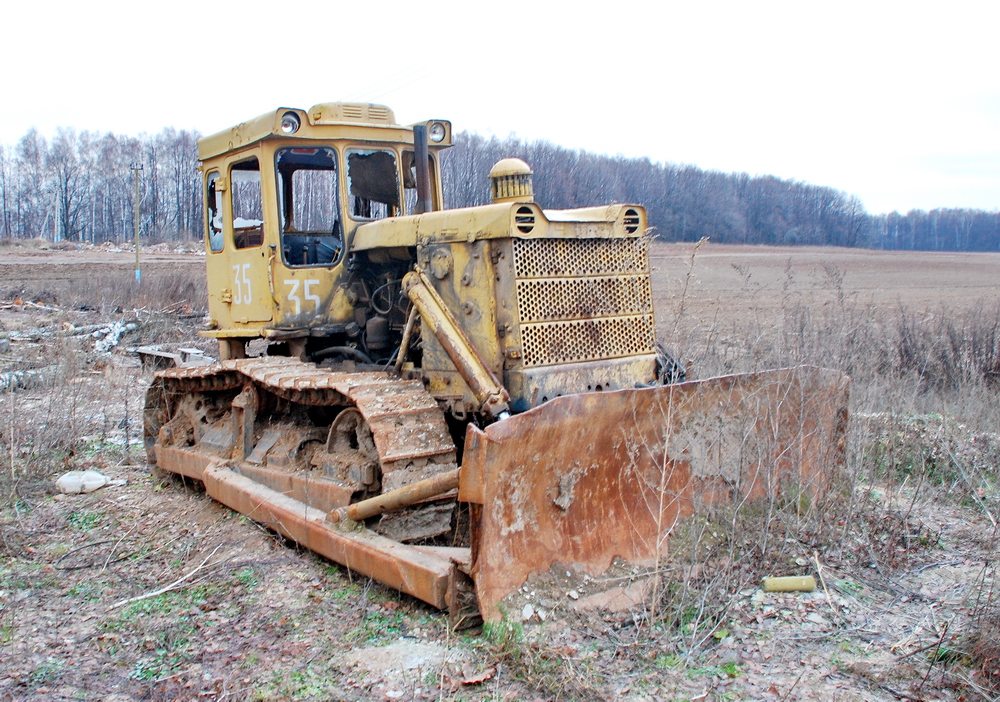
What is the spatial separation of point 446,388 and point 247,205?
8.39 feet

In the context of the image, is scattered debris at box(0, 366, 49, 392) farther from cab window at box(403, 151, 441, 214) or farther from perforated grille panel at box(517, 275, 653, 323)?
perforated grille panel at box(517, 275, 653, 323)

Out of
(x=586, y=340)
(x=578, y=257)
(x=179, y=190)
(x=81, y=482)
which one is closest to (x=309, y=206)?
(x=578, y=257)

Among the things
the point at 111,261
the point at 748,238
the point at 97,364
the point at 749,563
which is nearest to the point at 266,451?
the point at 749,563

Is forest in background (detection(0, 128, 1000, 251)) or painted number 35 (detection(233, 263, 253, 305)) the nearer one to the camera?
painted number 35 (detection(233, 263, 253, 305))

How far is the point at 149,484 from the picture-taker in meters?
7.16

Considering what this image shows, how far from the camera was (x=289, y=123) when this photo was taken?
610cm

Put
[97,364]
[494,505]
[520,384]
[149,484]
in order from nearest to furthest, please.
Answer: [494,505]
[520,384]
[149,484]
[97,364]

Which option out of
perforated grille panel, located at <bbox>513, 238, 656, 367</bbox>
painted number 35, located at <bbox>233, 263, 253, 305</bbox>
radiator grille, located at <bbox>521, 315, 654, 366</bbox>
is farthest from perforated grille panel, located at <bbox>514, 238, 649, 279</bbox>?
painted number 35, located at <bbox>233, 263, 253, 305</bbox>

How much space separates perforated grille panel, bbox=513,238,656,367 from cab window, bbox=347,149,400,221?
1.84 m

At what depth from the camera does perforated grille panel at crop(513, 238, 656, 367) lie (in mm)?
4988

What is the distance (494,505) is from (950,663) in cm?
204

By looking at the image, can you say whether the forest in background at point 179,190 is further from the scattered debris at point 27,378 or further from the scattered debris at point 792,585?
the scattered debris at point 792,585

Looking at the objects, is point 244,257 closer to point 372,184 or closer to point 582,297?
point 372,184

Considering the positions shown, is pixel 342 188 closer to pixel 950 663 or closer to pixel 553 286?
pixel 553 286
